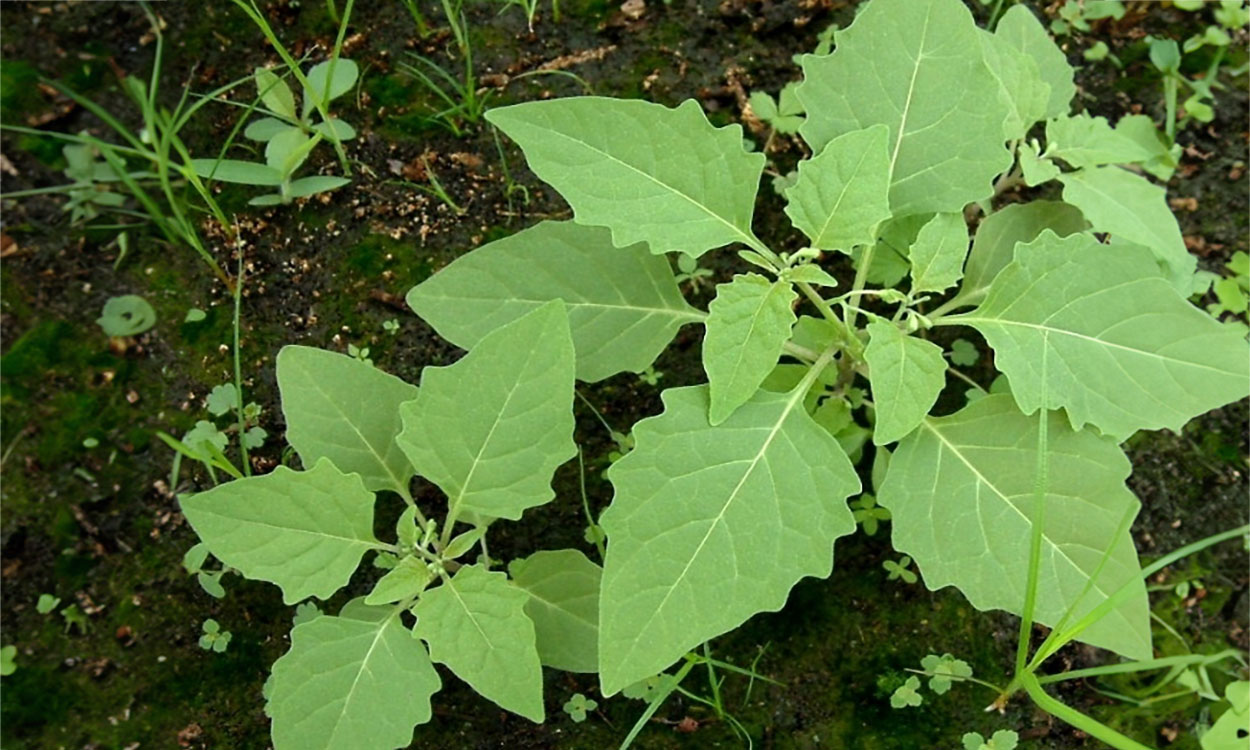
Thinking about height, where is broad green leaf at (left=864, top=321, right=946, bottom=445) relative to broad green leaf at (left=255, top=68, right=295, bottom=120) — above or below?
below

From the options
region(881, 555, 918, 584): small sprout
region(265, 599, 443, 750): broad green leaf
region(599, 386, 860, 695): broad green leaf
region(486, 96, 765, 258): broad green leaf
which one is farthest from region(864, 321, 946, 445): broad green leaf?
region(265, 599, 443, 750): broad green leaf

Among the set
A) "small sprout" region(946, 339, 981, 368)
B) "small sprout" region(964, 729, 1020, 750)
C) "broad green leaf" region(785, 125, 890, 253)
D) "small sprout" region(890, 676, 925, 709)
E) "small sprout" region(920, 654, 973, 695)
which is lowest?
"small sprout" region(964, 729, 1020, 750)

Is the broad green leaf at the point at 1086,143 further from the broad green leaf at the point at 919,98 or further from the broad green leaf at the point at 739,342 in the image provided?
the broad green leaf at the point at 739,342

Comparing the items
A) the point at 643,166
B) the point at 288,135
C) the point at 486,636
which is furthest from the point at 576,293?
the point at 288,135

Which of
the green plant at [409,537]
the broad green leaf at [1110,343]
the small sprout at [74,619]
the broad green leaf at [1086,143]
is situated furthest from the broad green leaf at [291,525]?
the broad green leaf at [1086,143]

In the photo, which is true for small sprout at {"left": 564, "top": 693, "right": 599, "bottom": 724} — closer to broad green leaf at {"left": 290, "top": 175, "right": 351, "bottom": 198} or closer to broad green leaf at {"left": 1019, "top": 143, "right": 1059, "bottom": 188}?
broad green leaf at {"left": 290, "top": 175, "right": 351, "bottom": 198}

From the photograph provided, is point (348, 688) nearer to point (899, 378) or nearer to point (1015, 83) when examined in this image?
point (899, 378)

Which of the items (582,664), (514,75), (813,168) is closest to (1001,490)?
(813,168)
